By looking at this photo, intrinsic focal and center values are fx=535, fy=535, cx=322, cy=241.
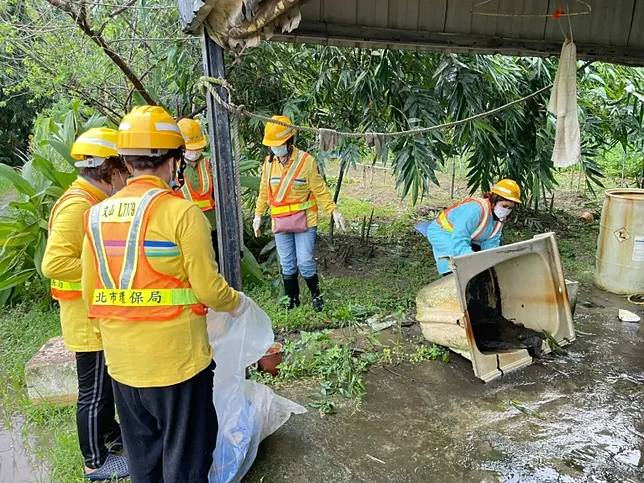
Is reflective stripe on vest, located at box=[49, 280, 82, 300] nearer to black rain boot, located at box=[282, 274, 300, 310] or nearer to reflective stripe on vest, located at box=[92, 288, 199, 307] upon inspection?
reflective stripe on vest, located at box=[92, 288, 199, 307]

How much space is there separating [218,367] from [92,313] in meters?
0.64

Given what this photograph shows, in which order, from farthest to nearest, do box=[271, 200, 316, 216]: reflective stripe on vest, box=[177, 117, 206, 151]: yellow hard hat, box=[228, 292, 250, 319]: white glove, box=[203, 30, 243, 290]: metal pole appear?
box=[271, 200, 316, 216]: reflective stripe on vest
box=[177, 117, 206, 151]: yellow hard hat
box=[203, 30, 243, 290]: metal pole
box=[228, 292, 250, 319]: white glove

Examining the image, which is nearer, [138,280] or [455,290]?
[138,280]

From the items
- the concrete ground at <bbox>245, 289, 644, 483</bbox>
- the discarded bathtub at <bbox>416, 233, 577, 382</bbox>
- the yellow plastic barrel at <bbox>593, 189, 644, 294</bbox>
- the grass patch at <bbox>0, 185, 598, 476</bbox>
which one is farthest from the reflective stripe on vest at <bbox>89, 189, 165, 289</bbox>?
the yellow plastic barrel at <bbox>593, 189, 644, 294</bbox>

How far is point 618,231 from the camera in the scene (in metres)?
4.79

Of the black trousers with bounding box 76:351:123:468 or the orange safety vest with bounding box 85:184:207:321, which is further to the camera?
the black trousers with bounding box 76:351:123:468

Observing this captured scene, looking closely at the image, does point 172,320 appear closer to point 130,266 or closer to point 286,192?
point 130,266

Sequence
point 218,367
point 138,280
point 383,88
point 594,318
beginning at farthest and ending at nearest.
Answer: point 383,88 → point 594,318 → point 218,367 → point 138,280

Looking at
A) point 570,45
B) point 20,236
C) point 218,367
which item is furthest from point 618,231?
point 20,236

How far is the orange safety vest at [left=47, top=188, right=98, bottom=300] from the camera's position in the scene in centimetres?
232

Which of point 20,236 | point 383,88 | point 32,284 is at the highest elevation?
point 383,88

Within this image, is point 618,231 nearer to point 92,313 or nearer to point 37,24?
point 92,313

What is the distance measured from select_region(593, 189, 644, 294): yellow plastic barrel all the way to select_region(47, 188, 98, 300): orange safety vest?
172 inches

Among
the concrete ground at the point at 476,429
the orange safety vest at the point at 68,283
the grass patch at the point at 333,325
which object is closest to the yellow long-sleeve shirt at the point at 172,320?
the orange safety vest at the point at 68,283
